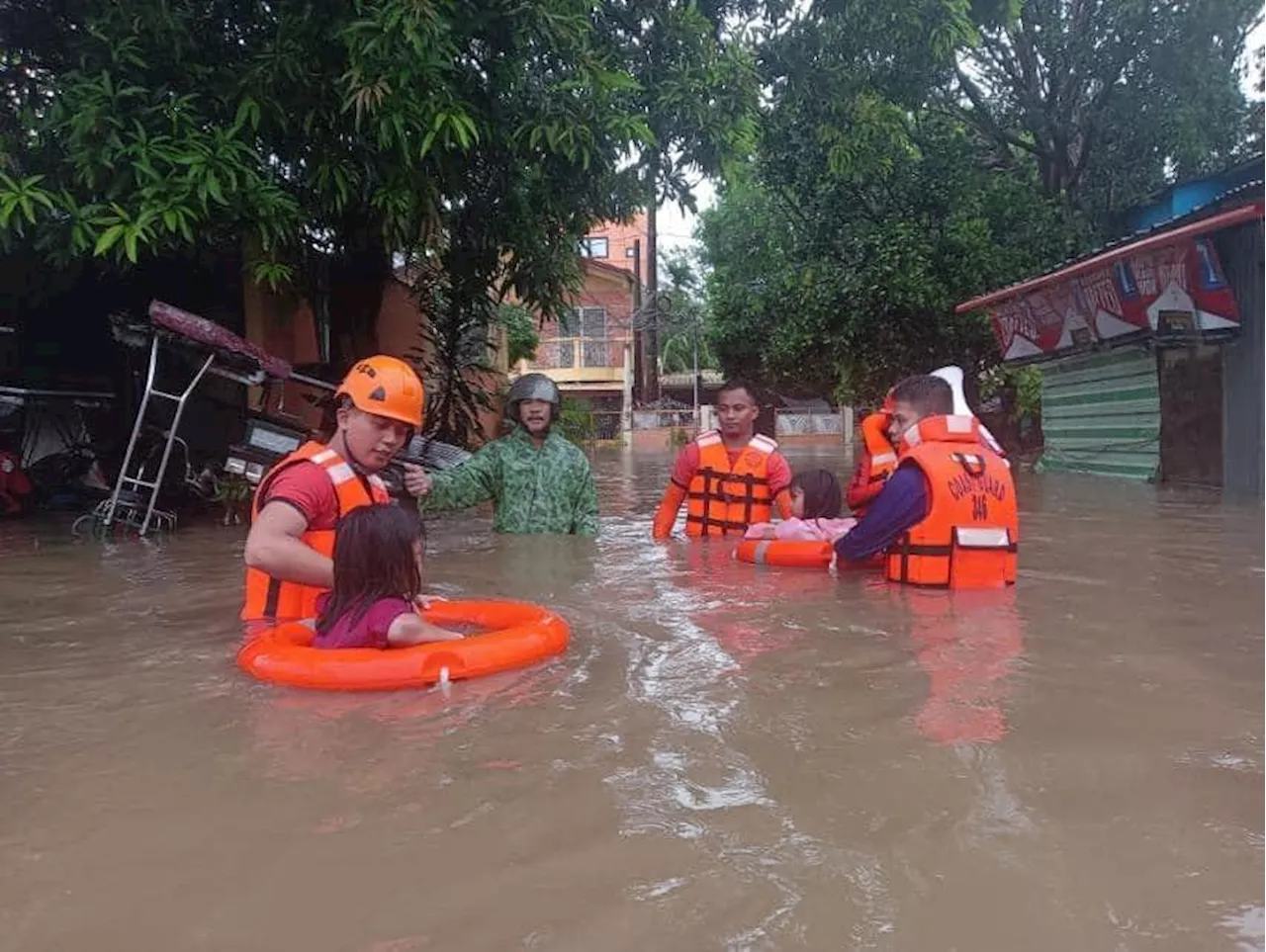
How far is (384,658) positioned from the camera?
356 centimetres

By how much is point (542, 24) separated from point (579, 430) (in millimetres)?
14078

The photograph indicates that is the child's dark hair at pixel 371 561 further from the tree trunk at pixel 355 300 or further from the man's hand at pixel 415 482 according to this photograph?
the tree trunk at pixel 355 300

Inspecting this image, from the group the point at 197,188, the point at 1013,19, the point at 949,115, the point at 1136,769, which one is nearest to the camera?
the point at 1136,769

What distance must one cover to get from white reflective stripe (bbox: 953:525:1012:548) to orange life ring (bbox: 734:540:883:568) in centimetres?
67

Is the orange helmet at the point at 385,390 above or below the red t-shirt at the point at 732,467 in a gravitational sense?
above

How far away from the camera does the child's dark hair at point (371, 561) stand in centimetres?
357

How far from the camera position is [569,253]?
1065 centimetres

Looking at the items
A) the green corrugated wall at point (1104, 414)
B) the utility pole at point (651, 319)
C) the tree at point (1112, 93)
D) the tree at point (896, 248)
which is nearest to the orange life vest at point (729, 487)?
the green corrugated wall at point (1104, 414)

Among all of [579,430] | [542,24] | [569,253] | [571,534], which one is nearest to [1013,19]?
[569,253]

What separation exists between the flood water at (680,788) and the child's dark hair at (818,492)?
213cm

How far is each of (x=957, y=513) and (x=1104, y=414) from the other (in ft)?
33.9

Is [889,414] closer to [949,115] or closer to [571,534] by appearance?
[571,534]

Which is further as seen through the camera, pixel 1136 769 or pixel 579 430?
pixel 579 430

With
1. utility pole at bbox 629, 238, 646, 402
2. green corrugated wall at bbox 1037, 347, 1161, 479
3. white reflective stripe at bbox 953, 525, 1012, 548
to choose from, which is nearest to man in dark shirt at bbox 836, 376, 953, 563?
white reflective stripe at bbox 953, 525, 1012, 548
